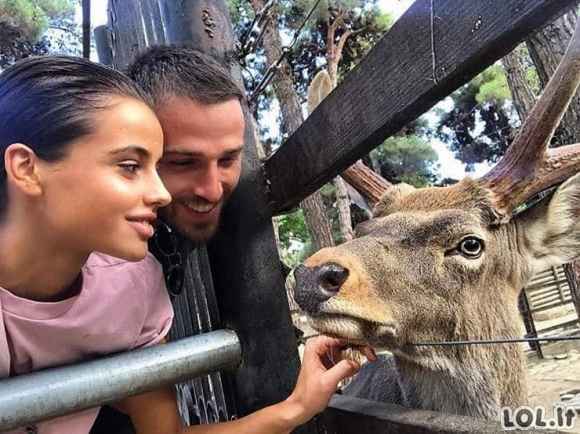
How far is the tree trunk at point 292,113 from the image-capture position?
8.21 m

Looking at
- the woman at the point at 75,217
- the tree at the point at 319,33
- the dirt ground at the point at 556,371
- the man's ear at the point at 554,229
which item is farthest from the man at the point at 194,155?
the tree at the point at 319,33

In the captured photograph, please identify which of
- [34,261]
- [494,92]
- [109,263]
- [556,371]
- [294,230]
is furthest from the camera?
[294,230]

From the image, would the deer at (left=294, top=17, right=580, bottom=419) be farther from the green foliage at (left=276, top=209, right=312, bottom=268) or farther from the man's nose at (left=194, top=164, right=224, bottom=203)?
the green foliage at (left=276, top=209, right=312, bottom=268)

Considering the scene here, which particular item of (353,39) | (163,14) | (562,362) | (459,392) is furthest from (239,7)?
(459,392)

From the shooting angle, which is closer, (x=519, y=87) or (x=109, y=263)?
(x=109, y=263)

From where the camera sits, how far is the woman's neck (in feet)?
5.29

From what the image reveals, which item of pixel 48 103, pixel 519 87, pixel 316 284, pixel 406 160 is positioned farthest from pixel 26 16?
pixel 316 284

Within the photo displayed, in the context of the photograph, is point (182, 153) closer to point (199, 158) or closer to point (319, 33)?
point (199, 158)

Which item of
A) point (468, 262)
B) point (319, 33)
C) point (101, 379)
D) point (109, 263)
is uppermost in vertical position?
point (319, 33)

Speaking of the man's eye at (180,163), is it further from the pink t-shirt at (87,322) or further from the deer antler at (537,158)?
the deer antler at (537,158)

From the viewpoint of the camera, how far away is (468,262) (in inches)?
90.7

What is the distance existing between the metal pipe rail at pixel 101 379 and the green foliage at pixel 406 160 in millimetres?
11572

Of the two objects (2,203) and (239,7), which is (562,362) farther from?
(2,203)

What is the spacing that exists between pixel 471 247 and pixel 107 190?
4.71 feet
